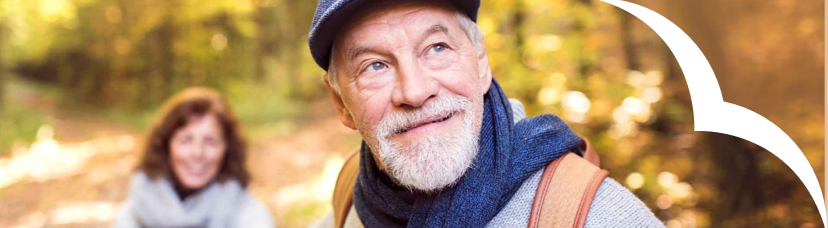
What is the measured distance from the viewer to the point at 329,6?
1.39m

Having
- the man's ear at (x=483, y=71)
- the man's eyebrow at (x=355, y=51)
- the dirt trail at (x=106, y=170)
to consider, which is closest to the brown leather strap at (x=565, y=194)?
the man's ear at (x=483, y=71)

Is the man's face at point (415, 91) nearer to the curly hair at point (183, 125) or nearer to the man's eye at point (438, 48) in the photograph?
the man's eye at point (438, 48)

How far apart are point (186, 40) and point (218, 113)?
5363 mm

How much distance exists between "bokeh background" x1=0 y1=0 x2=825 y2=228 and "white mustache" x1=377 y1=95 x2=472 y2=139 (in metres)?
2.87

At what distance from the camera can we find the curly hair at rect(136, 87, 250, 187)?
144 inches

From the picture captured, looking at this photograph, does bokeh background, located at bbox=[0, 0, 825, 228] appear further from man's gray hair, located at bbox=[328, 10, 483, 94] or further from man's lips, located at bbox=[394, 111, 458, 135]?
man's lips, located at bbox=[394, 111, 458, 135]

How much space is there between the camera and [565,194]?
130cm

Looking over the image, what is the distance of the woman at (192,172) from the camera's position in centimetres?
367

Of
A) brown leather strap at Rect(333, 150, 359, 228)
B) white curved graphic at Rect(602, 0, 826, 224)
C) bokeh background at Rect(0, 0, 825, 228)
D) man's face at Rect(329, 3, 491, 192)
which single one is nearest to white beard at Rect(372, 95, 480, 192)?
man's face at Rect(329, 3, 491, 192)

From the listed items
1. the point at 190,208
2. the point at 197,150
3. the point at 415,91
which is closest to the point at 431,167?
the point at 415,91

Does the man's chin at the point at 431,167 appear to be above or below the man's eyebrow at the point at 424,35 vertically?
below

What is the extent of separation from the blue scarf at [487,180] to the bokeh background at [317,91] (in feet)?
8.99

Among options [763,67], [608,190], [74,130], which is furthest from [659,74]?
[74,130]

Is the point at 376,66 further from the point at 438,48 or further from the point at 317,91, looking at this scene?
the point at 317,91
